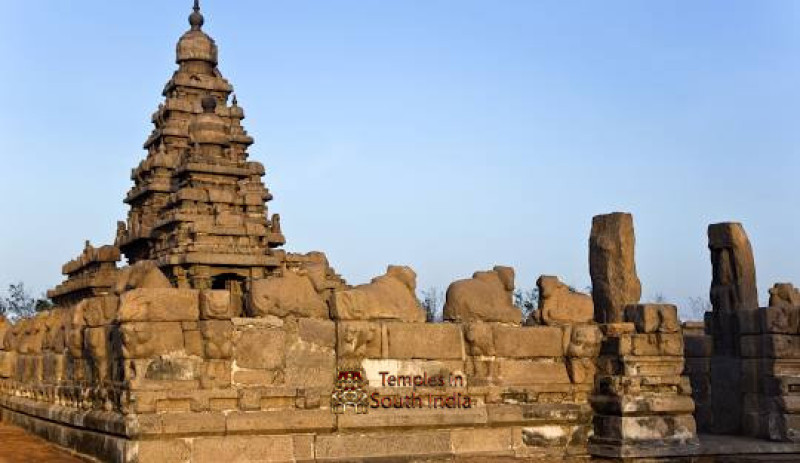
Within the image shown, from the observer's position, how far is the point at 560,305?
11820 millimetres

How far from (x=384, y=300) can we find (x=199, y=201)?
949 inches

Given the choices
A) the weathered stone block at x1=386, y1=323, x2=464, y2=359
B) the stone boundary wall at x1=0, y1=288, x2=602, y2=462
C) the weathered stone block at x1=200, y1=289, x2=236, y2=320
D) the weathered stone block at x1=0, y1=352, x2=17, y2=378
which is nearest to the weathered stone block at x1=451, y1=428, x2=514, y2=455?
the stone boundary wall at x1=0, y1=288, x2=602, y2=462

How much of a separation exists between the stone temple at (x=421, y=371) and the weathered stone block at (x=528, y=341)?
0.02m

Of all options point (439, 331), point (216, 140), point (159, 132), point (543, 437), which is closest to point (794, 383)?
point (543, 437)

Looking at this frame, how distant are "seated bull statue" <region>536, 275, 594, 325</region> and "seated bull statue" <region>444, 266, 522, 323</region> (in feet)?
1.60

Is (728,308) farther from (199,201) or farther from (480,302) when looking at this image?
(199,201)

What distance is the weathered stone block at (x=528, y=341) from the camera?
11.1m

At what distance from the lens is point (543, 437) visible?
1115 cm

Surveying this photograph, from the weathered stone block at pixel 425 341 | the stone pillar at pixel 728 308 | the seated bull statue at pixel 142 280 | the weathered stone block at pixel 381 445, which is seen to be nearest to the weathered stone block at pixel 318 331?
the weathered stone block at pixel 425 341

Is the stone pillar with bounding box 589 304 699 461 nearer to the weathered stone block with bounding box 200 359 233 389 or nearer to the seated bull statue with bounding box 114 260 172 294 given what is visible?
the weathered stone block with bounding box 200 359 233 389

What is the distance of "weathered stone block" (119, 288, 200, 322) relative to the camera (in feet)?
31.3

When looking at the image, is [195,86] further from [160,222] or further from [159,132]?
[160,222]

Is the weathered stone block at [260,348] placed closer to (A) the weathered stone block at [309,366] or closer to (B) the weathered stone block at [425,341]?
(A) the weathered stone block at [309,366]

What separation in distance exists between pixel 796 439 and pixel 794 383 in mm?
686
